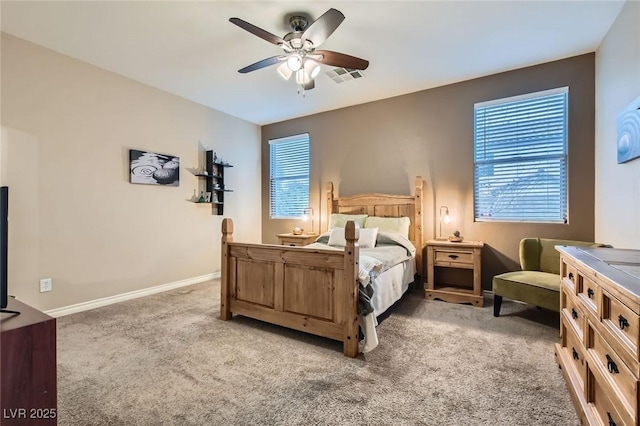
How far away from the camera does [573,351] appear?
1.75 m

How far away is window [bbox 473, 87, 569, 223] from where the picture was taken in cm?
333

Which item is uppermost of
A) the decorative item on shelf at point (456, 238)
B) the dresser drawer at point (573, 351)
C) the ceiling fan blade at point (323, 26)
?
the ceiling fan blade at point (323, 26)

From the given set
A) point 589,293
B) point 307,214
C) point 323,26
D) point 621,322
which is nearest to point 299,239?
point 307,214

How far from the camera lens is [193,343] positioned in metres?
2.45

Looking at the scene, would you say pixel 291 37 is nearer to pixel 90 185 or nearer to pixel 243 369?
pixel 243 369

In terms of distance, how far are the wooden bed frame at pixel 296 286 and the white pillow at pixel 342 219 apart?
5.94ft

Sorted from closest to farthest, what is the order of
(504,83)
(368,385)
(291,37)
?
1. (368,385)
2. (291,37)
3. (504,83)

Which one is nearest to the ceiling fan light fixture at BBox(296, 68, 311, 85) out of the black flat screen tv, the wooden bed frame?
the wooden bed frame

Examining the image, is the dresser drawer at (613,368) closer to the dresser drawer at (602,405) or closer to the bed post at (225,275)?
the dresser drawer at (602,405)

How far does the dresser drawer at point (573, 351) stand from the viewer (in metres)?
1.54

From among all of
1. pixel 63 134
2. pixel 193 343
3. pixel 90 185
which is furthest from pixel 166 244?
pixel 193 343

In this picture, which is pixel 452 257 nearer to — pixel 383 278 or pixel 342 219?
pixel 383 278

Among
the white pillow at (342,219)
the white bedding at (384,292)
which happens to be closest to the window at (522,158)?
the white bedding at (384,292)

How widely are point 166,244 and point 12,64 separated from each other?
7.93 ft
